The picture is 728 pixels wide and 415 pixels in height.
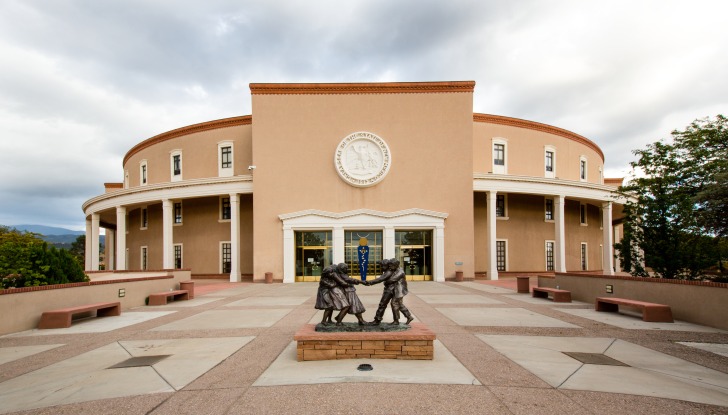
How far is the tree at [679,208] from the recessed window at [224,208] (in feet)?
88.8

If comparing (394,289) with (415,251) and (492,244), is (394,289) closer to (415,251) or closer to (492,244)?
(415,251)

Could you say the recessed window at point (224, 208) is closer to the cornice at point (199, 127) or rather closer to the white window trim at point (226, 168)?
the white window trim at point (226, 168)

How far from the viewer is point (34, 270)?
1212cm

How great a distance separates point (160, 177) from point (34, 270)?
25.8 m

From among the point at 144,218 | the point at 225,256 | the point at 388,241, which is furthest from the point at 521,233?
the point at 144,218

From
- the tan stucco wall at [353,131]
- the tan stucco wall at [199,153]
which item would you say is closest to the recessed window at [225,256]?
the tan stucco wall at [353,131]

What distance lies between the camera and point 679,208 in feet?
46.6

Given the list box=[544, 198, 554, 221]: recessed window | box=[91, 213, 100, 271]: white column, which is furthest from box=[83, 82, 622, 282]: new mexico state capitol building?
box=[91, 213, 100, 271]: white column

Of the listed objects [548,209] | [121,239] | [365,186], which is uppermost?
[365,186]

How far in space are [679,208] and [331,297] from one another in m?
14.0

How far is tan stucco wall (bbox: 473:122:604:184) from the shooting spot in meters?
32.4

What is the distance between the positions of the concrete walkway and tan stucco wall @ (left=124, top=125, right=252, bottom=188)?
22479 millimetres

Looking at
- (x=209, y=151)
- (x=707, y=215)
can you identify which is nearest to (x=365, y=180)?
(x=209, y=151)

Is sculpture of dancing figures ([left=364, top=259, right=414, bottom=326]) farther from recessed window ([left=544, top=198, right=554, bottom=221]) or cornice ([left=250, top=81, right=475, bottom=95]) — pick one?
recessed window ([left=544, top=198, right=554, bottom=221])
